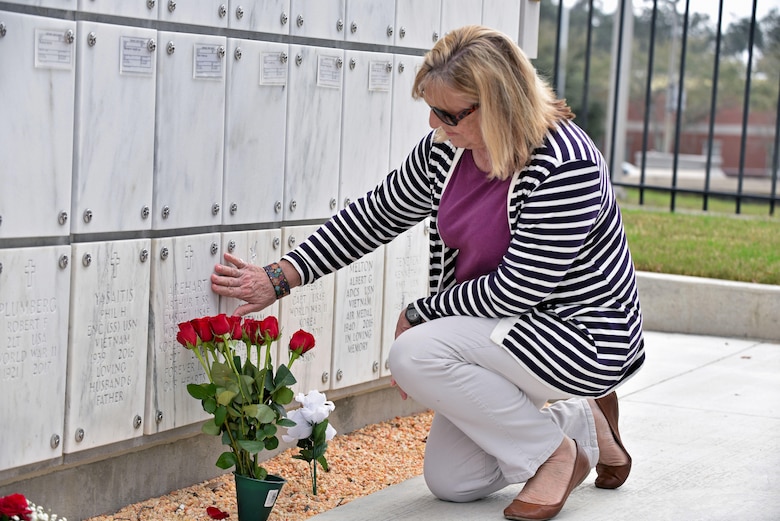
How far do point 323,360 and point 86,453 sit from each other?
1024mm

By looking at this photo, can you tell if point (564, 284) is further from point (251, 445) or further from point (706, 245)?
point (706, 245)

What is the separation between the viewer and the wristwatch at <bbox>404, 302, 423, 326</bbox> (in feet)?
11.1

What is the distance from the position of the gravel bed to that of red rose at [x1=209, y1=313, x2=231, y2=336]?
560 mm

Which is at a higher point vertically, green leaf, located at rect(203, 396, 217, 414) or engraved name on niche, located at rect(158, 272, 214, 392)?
engraved name on niche, located at rect(158, 272, 214, 392)

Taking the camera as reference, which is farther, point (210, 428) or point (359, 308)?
point (359, 308)

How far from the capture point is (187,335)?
120 inches

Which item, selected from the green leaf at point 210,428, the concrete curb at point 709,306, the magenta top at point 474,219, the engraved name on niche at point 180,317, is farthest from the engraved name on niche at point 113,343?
the concrete curb at point 709,306

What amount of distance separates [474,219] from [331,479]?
97 centimetres

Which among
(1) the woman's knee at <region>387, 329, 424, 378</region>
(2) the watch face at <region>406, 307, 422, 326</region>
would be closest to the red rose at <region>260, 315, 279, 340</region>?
(1) the woman's knee at <region>387, 329, 424, 378</region>

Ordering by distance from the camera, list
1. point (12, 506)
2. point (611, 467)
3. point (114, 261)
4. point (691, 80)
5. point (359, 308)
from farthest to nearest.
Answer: point (691, 80), point (359, 308), point (611, 467), point (114, 261), point (12, 506)

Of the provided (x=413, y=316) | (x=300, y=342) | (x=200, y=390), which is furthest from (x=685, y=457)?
(x=200, y=390)

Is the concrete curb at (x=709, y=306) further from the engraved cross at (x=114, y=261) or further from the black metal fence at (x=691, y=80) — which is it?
the black metal fence at (x=691, y=80)

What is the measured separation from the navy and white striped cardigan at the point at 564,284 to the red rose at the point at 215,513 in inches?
31.5

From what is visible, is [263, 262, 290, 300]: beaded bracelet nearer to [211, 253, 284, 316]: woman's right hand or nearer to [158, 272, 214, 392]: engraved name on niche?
[211, 253, 284, 316]: woman's right hand
